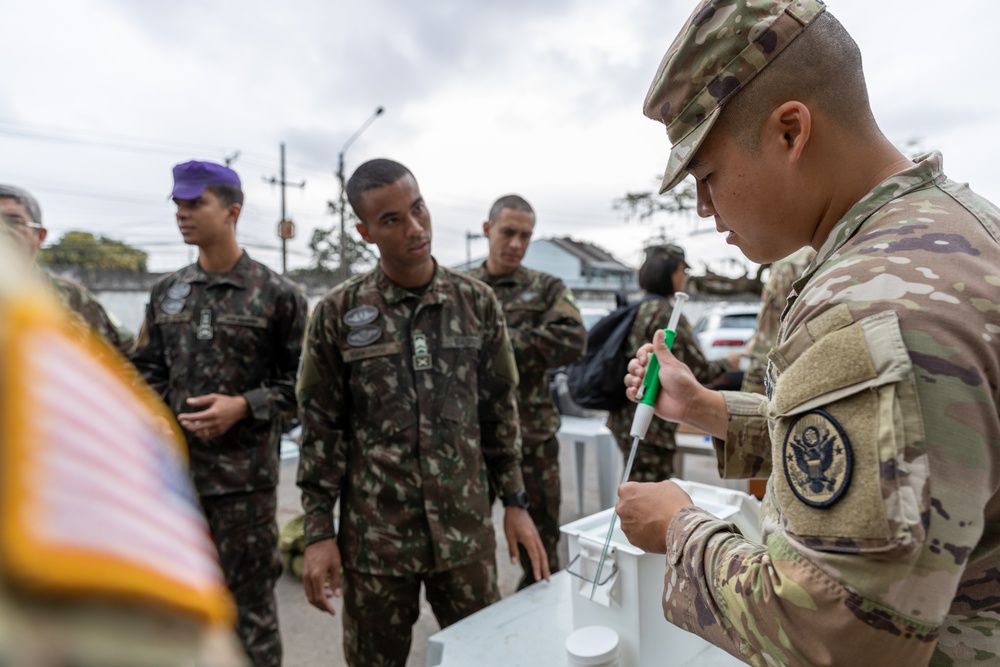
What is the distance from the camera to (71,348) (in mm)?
230

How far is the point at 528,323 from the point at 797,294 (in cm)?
252

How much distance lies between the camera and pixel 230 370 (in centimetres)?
264

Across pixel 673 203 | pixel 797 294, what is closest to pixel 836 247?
pixel 797 294

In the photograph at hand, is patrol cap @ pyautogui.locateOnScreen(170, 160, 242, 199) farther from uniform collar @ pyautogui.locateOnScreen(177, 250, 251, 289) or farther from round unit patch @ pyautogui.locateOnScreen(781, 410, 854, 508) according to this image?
round unit patch @ pyautogui.locateOnScreen(781, 410, 854, 508)

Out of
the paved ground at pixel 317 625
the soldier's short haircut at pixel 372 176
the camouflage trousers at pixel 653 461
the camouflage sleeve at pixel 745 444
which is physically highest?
the soldier's short haircut at pixel 372 176

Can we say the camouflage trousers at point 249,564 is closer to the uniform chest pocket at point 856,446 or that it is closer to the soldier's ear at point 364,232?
the soldier's ear at point 364,232

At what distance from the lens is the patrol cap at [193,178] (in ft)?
8.79

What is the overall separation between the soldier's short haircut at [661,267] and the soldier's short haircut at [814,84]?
2.56 meters

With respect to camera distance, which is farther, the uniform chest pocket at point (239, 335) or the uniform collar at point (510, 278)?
the uniform collar at point (510, 278)

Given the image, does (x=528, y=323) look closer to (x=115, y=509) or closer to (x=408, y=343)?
(x=408, y=343)

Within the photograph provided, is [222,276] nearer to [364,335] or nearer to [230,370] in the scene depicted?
[230,370]

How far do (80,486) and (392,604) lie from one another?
6.68ft

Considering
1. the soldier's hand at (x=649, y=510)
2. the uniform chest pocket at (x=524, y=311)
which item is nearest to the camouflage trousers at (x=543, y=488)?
the uniform chest pocket at (x=524, y=311)

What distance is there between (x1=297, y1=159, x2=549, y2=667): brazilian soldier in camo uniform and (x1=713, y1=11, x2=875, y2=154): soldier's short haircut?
1392 mm
